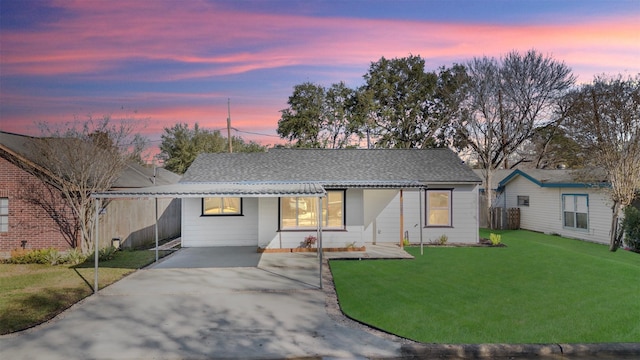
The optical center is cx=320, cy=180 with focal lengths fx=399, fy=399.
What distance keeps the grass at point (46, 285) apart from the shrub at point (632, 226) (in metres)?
16.3

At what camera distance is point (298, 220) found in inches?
560

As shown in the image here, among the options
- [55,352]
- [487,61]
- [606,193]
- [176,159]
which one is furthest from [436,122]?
[55,352]

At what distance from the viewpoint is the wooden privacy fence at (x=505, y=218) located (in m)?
21.6

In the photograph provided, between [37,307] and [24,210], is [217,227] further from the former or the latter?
→ [37,307]

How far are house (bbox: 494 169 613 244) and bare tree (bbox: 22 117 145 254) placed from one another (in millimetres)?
18348

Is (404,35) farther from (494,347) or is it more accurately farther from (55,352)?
(55,352)

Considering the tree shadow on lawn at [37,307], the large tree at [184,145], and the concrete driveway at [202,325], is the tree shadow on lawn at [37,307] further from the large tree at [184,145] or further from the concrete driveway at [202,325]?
the large tree at [184,145]

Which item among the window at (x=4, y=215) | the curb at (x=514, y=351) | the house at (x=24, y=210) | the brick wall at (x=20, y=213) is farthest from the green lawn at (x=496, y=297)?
the window at (x=4, y=215)

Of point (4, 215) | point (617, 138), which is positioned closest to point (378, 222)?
point (617, 138)

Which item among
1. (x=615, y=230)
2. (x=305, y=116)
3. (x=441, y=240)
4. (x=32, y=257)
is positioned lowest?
(x=32, y=257)

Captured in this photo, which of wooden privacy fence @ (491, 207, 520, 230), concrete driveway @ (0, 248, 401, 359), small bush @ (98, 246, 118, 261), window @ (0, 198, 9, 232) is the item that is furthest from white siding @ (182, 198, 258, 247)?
wooden privacy fence @ (491, 207, 520, 230)

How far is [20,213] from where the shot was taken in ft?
44.4

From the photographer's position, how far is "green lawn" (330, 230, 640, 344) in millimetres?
6297

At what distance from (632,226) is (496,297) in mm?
9576
